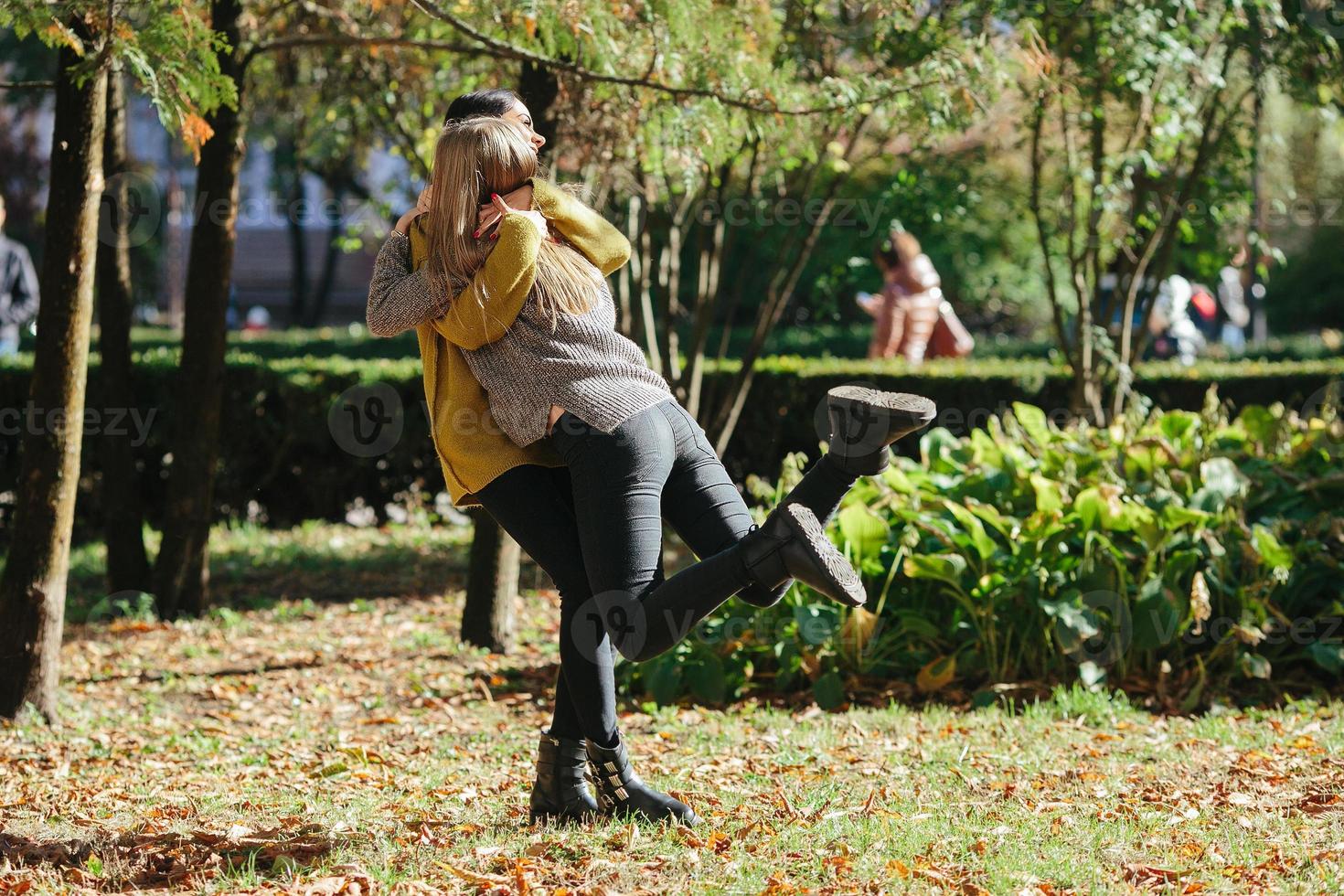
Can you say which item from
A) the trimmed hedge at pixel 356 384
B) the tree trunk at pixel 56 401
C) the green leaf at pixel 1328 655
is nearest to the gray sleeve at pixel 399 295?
the tree trunk at pixel 56 401

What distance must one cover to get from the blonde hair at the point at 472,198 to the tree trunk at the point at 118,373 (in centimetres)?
364

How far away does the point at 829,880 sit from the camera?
2.77 meters

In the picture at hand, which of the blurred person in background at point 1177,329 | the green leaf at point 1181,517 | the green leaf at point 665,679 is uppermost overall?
the blurred person in background at point 1177,329

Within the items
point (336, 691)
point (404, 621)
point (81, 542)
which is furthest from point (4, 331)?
point (336, 691)

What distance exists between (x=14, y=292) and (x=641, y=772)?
924 cm

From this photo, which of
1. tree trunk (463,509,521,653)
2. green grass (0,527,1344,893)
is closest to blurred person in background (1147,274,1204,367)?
tree trunk (463,509,521,653)

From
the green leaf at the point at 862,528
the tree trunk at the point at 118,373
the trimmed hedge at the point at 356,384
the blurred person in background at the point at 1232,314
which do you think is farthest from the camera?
the blurred person in background at the point at 1232,314

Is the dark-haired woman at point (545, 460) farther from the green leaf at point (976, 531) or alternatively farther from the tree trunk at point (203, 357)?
the tree trunk at point (203, 357)

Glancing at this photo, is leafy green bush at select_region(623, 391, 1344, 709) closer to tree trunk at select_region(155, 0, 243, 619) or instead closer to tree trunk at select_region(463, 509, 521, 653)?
tree trunk at select_region(463, 509, 521, 653)

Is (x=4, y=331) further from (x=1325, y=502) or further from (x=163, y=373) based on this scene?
(x=1325, y=502)

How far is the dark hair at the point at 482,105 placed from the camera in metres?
2.91

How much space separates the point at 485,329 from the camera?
282 cm

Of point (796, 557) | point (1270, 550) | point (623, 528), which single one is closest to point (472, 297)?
point (623, 528)

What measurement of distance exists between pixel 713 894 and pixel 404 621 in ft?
12.1
